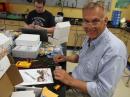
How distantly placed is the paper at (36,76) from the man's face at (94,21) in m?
0.50

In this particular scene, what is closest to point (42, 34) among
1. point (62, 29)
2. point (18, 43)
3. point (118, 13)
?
point (62, 29)

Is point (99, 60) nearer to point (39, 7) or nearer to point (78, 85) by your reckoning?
point (78, 85)

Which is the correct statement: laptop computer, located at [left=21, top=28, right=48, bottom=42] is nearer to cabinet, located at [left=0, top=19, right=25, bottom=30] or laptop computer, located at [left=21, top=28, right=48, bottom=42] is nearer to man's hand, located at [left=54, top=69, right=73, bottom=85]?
man's hand, located at [left=54, top=69, right=73, bottom=85]

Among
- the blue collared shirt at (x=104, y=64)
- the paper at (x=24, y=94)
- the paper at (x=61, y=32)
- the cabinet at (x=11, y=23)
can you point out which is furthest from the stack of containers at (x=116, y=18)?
the paper at (x=24, y=94)

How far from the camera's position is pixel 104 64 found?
148 cm

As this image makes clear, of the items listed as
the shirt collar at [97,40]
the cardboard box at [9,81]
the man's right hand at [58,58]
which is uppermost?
the shirt collar at [97,40]

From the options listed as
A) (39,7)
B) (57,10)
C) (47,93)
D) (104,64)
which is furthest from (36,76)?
(57,10)

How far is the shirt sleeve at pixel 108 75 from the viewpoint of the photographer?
1426 mm

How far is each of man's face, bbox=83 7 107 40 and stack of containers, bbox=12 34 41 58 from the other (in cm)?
69

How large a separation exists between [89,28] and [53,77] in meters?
0.49

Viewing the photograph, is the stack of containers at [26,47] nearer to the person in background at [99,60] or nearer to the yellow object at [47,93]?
the person in background at [99,60]

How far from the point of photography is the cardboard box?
3.94 ft

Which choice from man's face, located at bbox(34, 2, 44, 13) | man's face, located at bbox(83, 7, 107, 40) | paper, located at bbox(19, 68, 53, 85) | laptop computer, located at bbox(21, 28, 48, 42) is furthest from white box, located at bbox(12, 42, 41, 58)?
man's face, located at bbox(34, 2, 44, 13)

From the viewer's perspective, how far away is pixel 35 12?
11.5 feet
